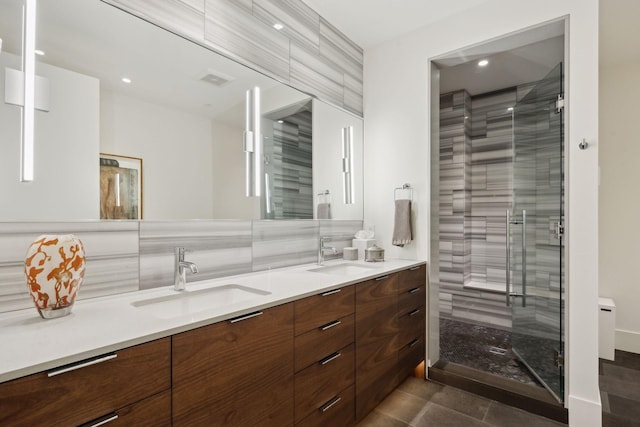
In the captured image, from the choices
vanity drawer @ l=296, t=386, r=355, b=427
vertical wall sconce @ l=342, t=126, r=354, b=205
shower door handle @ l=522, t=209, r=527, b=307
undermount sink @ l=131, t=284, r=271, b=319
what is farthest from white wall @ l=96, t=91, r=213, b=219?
shower door handle @ l=522, t=209, r=527, b=307

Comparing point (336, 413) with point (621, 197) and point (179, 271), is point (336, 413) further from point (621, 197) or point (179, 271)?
point (621, 197)

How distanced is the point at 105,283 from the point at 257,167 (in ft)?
3.26

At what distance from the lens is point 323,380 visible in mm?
1544

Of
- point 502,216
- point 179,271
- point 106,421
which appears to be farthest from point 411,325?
point 502,216

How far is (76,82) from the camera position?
1297mm

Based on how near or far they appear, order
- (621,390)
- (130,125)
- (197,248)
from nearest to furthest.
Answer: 1. (130,125)
2. (197,248)
3. (621,390)

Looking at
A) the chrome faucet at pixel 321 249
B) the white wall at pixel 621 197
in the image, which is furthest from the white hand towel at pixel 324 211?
the white wall at pixel 621 197

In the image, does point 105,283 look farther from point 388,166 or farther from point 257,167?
point 388,166

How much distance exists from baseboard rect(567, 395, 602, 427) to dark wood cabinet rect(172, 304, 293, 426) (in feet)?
5.57

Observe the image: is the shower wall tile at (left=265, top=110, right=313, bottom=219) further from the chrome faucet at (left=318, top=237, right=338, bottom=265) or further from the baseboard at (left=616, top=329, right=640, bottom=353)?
the baseboard at (left=616, top=329, right=640, bottom=353)

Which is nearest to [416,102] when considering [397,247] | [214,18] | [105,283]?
[397,247]

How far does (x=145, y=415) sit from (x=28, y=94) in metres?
1.15

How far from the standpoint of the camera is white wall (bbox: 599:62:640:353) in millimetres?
2922

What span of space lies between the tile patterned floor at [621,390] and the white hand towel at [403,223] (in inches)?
62.0
